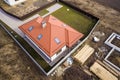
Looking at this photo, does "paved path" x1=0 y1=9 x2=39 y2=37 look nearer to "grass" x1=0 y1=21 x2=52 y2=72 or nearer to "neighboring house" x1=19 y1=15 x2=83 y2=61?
"grass" x1=0 y1=21 x2=52 y2=72

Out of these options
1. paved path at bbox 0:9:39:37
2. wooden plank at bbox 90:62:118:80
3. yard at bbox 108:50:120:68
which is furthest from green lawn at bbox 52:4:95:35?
wooden plank at bbox 90:62:118:80

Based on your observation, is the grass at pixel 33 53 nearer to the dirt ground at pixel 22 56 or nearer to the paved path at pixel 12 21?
the dirt ground at pixel 22 56

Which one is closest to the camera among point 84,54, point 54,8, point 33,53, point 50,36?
point 50,36

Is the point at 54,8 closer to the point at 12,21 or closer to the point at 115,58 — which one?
the point at 12,21

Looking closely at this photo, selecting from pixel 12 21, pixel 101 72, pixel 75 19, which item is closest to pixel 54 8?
pixel 75 19

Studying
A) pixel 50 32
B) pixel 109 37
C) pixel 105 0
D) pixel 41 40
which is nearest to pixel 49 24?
pixel 50 32

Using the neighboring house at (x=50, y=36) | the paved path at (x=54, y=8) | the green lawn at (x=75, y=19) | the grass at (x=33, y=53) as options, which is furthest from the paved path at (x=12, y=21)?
the green lawn at (x=75, y=19)
